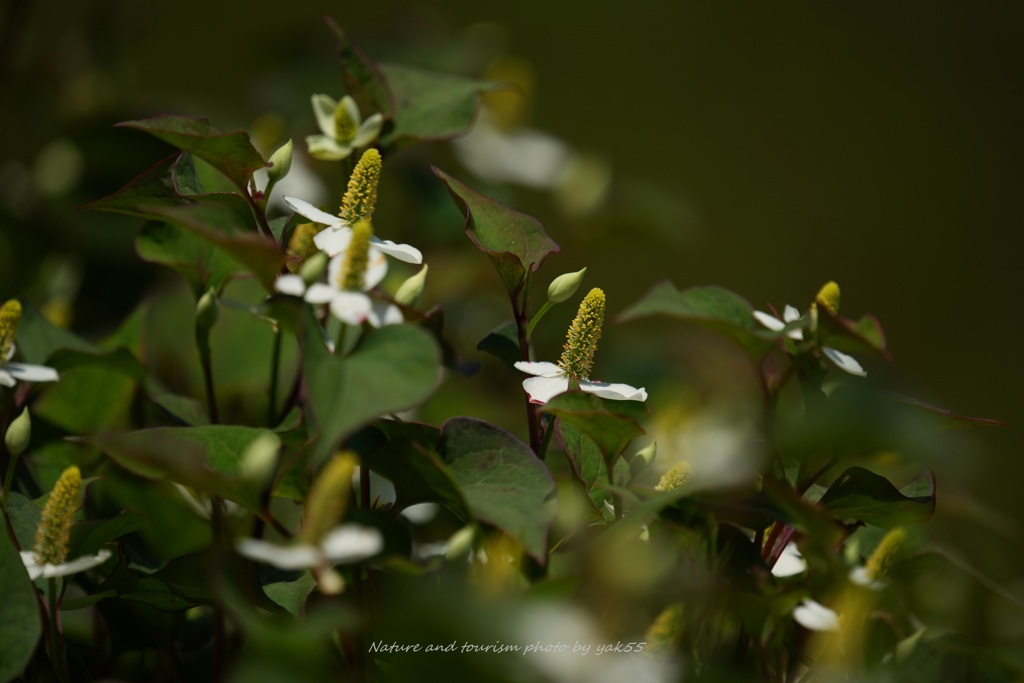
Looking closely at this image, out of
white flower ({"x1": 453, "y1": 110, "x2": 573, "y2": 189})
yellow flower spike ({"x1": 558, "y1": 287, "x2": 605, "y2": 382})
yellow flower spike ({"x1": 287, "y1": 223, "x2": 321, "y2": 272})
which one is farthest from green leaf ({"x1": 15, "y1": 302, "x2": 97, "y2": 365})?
white flower ({"x1": 453, "y1": 110, "x2": 573, "y2": 189})

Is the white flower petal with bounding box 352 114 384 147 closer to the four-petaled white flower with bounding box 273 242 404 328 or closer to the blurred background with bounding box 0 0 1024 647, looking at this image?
the four-petaled white flower with bounding box 273 242 404 328

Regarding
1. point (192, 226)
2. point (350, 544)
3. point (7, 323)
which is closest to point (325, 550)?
point (350, 544)

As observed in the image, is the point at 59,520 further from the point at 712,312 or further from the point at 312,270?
the point at 712,312

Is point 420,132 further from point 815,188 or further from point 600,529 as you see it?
point 815,188

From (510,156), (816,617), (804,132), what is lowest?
(804,132)

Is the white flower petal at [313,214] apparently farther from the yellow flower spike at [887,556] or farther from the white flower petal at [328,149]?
the yellow flower spike at [887,556]

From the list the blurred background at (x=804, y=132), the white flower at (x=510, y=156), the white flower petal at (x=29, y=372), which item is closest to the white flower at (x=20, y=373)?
the white flower petal at (x=29, y=372)
